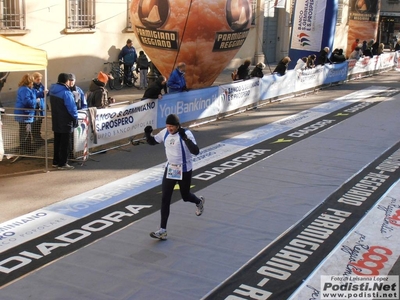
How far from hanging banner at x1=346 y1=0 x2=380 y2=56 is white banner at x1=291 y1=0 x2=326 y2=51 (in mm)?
9185

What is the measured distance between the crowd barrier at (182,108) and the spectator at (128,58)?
5.58m

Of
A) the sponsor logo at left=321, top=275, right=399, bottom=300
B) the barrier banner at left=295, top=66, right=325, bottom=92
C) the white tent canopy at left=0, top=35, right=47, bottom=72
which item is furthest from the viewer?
the barrier banner at left=295, top=66, right=325, bottom=92

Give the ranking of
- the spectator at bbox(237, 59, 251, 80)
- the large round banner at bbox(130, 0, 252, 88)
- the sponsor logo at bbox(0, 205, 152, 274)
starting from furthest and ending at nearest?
the spectator at bbox(237, 59, 251, 80)
the large round banner at bbox(130, 0, 252, 88)
the sponsor logo at bbox(0, 205, 152, 274)

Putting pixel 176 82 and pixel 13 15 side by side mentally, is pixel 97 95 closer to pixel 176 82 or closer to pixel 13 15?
pixel 176 82

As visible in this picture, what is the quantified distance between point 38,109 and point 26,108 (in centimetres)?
23

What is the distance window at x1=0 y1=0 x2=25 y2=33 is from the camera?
1762cm

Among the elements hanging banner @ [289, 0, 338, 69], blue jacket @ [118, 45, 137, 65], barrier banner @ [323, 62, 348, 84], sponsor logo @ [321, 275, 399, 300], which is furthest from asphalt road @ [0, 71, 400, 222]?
hanging banner @ [289, 0, 338, 69]

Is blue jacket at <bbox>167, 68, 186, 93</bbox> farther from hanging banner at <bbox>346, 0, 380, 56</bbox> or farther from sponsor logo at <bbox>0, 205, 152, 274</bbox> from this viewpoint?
hanging banner at <bbox>346, 0, 380, 56</bbox>

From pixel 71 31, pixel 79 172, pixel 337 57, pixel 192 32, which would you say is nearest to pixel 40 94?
pixel 79 172

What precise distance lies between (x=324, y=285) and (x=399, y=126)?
1087 centimetres

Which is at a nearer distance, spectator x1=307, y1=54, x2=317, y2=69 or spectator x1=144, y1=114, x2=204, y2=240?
spectator x1=144, y1=114, x2=204, y2=240

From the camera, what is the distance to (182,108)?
14516mm

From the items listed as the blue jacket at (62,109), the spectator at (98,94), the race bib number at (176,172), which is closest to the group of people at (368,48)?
the spectator at (98,94)

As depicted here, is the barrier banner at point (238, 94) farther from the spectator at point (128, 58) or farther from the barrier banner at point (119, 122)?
the spectator at point (128, 58)
